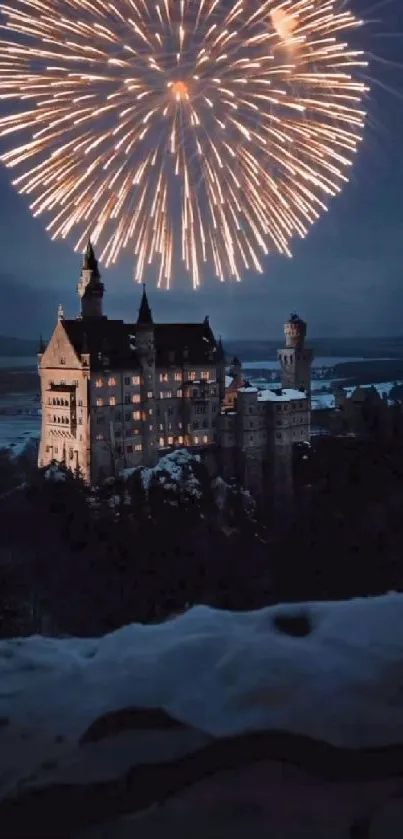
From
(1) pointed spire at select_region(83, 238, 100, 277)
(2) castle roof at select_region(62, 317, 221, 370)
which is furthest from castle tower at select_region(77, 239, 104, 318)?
(2) castle roof at select_region(62, 317, 221, 370)

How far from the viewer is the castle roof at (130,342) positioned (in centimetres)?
2903

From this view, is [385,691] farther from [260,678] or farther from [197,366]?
[197,366]

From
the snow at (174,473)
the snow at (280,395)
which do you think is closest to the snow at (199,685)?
the snow at (174,473)

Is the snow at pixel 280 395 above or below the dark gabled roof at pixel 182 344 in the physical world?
below

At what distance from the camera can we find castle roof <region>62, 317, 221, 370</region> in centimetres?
2903

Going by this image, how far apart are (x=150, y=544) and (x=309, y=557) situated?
6.65 metres

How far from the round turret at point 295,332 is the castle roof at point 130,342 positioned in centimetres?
402

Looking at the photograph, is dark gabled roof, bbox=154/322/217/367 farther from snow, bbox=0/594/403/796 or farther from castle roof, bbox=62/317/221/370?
snow, bbox=0/594/403/796

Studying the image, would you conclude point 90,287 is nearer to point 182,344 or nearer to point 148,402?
point 182,344

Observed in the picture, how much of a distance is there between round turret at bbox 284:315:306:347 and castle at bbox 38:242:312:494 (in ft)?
8.22

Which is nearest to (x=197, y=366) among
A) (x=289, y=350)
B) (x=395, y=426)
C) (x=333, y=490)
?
(x=289, y=350)

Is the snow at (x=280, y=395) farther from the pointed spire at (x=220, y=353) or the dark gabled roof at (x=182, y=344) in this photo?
the dark gabled roof at (x=182, y=344)

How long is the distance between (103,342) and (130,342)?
1.24 m

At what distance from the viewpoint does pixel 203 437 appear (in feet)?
102
